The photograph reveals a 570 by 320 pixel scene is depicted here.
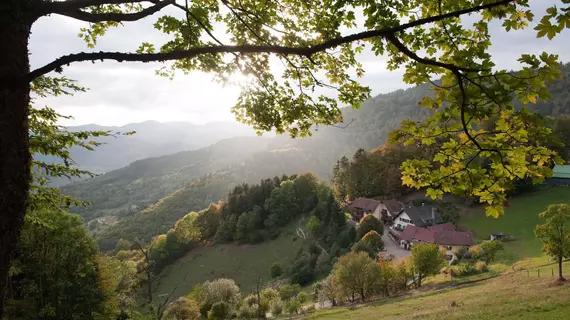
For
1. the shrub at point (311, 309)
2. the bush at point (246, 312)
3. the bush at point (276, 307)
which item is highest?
the bush at point (246, 312)

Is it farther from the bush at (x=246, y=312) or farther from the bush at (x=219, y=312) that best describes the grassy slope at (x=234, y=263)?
the bush at (x=219, y=312)

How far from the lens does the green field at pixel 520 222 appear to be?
1733 inches

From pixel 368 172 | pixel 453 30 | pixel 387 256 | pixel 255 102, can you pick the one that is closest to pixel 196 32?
pixel 255 102

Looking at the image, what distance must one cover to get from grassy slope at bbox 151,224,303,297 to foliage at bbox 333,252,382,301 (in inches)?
835

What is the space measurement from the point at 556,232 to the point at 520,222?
1165 inches

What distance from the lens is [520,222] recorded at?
173 feet

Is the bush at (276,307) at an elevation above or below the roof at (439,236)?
below

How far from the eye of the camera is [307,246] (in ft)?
204

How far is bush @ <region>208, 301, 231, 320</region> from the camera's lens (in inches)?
1447

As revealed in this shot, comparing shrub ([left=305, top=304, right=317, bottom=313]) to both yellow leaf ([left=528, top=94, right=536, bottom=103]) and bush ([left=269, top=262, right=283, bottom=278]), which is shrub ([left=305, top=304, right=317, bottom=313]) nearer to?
bush ([left=269, top=262, right=283, bottom=278])

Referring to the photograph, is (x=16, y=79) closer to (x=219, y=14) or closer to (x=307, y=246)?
(x=219, y=14)

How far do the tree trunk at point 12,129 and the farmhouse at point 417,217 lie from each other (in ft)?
196

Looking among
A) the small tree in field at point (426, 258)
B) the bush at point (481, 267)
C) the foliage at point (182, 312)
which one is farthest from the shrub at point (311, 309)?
the bush at point (481, 267)

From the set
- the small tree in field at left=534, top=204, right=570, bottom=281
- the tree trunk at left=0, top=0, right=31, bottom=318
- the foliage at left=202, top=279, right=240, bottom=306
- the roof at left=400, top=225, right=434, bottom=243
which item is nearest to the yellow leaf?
the tree trunk at left=0, top=0, right=31, bottom=318
